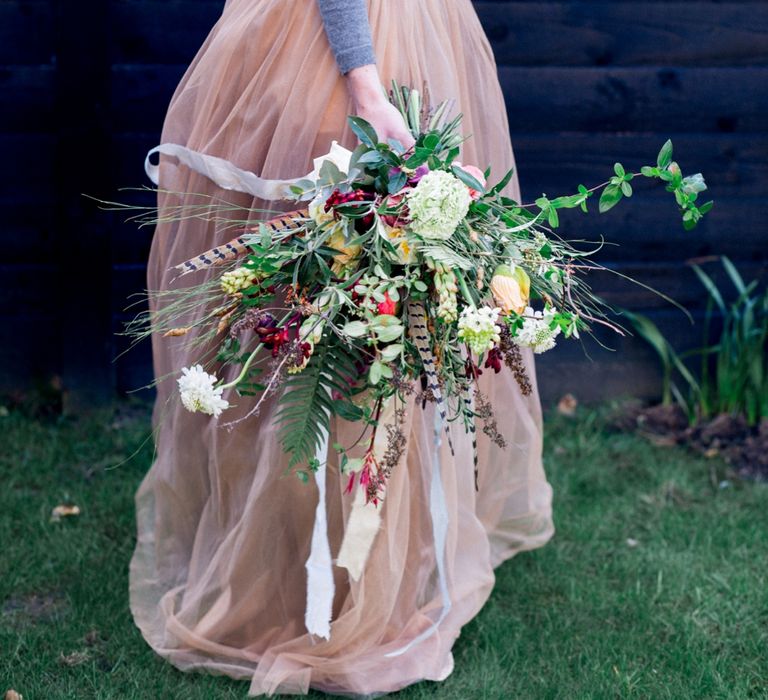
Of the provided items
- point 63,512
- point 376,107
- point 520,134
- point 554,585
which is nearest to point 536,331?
point 376,107

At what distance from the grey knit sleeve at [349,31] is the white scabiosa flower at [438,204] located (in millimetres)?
398

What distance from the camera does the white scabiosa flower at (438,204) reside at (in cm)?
155

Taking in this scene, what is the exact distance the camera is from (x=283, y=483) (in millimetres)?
2117

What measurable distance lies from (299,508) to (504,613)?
25.0 inches

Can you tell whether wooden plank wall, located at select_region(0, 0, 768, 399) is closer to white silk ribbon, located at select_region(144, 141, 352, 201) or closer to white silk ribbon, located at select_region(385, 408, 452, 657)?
white silk ribbon, located at select_region(144, 141, 352, 201)

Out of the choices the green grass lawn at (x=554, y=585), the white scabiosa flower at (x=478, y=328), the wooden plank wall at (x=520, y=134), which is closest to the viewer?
the white scabiosa flower at (x=478, y=328)

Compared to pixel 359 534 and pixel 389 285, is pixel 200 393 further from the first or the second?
pixel 359 534

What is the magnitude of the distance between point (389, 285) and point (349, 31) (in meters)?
0.54

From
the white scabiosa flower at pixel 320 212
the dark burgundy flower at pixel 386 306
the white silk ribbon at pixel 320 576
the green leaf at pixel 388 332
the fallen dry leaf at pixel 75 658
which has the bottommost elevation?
the fallen dry leaf at pixel 75 658

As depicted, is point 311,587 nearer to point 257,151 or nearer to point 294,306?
point 294,306

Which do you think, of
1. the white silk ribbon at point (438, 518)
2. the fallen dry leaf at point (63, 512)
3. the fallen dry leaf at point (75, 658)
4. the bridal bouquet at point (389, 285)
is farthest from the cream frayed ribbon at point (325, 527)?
the fallen dry leaf at point (63, 512)

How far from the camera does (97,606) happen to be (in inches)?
94.2

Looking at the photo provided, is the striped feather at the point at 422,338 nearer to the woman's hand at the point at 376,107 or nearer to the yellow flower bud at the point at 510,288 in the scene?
the yellow flower bud at the point at 510,288

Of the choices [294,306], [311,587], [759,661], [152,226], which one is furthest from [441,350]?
[152,226]
